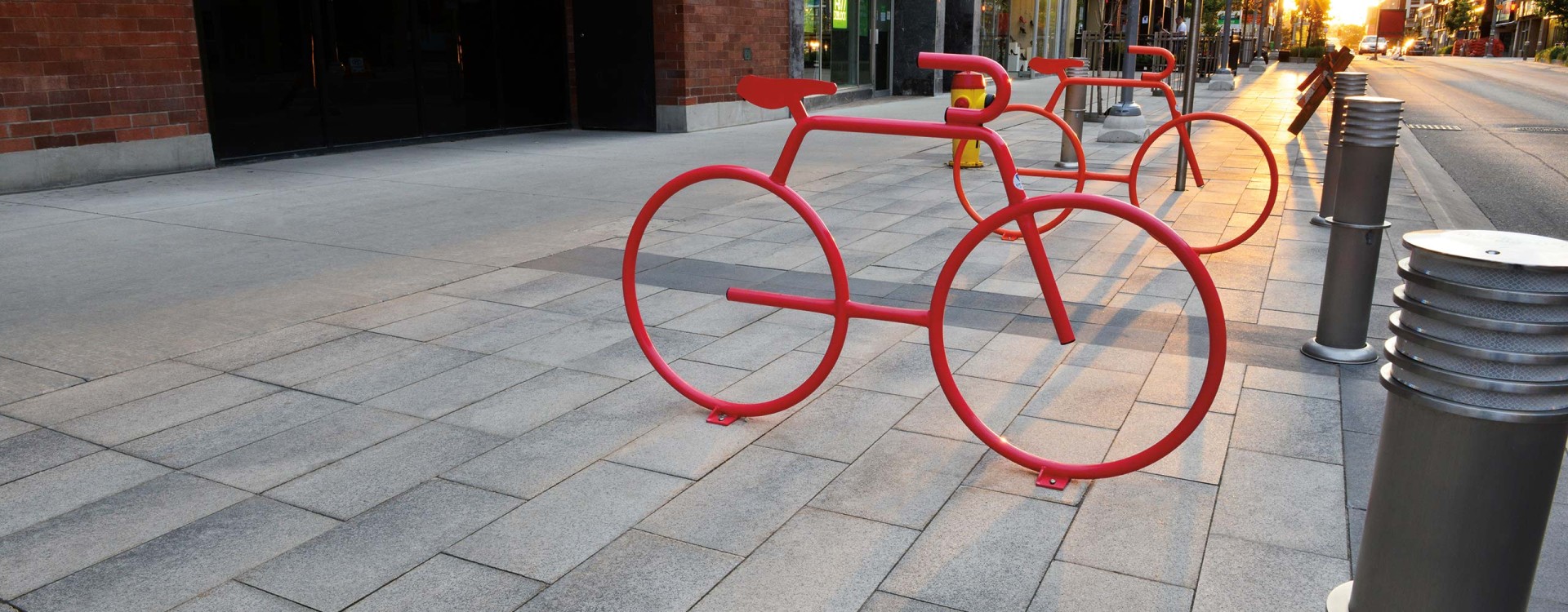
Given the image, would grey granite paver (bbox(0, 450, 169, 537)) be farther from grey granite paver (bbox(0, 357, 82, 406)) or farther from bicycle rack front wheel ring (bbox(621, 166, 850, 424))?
bicycle rack front wheel ring (bbox(621, 166, 850, 424))

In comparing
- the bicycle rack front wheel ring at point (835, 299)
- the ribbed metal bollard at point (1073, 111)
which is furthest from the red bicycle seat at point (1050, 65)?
the bicycle rack front wheel ring at point (835, 299)

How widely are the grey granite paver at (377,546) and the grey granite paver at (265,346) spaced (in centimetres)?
179

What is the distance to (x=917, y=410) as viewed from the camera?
4.11 meters

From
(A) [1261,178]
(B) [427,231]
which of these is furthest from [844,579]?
(A) [1261,178]

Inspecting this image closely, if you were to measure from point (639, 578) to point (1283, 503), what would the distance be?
195 cm

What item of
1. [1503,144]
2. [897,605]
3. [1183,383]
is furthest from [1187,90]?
[897,605]

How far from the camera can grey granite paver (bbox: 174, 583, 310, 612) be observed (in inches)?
107

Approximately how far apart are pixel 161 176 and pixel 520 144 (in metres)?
4.25

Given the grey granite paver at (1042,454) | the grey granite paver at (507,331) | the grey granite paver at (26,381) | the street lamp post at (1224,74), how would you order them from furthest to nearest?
1. the street lamp post at (1224,74)
2. the grey granite paver at (507,331)
3. the grey granite paver at (26,381)
4. the grey granite paver at (1042,454)

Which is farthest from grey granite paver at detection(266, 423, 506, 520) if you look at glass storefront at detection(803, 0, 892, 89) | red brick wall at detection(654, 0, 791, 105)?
glass storefront at detection(803, 0, 892, 89)

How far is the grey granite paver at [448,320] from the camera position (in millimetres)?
5137

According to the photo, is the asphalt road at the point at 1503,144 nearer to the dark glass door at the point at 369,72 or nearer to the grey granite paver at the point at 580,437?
the grey granite paver at the point at 580,437

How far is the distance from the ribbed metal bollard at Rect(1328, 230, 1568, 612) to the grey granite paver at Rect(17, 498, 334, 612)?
2.80m

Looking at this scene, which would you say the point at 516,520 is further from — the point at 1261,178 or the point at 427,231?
the point at 1261,178
